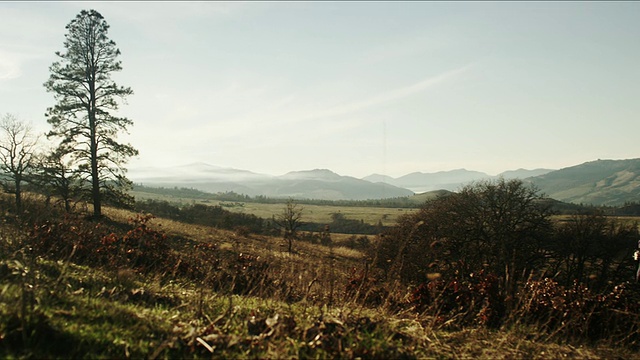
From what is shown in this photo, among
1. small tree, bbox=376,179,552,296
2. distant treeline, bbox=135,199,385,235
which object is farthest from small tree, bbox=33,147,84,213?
small tree, bbox=376,179,552,296

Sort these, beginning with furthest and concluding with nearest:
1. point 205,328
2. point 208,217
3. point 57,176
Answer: point 208,217
point 57,176
point 205,328

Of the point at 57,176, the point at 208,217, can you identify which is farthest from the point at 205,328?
the point at 208,217

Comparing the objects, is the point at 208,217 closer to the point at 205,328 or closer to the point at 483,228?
the point at 483,228

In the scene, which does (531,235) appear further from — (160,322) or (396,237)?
(160,322)

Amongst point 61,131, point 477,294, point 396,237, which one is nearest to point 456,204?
point 396,237

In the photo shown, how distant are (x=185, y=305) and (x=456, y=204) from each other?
3562cm

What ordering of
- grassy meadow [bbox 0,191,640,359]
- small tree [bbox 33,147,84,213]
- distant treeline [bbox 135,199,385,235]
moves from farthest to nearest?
distant treeline [bbox 135,199,385,235]
small tree [bbox 33,147,84,213]
grassy meadow [bbox 0,191,640,359]

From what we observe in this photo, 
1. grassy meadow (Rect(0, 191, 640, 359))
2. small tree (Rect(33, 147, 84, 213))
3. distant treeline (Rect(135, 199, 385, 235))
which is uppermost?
small tree (Rect(33, 147, 84, 213))

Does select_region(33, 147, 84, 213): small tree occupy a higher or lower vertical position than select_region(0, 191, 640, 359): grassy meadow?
higher

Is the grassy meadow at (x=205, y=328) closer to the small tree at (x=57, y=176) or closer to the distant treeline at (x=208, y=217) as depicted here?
the small tree at (x=57, y=176)

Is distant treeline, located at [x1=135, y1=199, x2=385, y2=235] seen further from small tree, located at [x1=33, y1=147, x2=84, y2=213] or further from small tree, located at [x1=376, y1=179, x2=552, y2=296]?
small tree, located at [x1=33, y1=147, x2=84, y2=213]

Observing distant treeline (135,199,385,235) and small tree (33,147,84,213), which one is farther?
distant treeline (135,199,385,235)

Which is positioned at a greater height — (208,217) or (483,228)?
(483,228)

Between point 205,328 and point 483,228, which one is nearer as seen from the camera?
point 205,328
